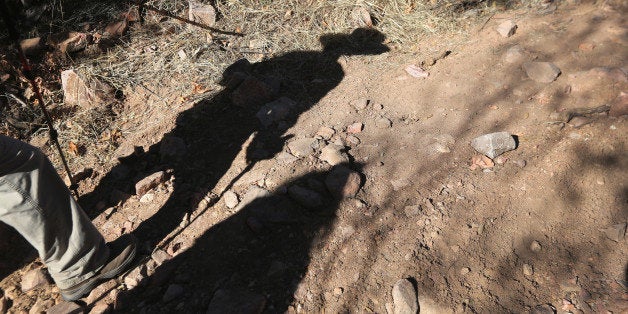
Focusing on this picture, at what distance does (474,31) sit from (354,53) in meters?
1.19

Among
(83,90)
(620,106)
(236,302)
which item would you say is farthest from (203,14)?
(620,106)

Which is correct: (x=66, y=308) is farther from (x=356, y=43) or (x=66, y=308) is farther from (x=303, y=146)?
(x=356, y=43)

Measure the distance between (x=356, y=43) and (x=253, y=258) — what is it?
109 inches

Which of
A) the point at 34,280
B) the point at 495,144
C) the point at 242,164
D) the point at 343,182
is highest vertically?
the point at 34,280

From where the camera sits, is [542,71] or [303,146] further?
[542,71]

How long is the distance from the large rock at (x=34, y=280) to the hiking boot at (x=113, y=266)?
29 centimetres

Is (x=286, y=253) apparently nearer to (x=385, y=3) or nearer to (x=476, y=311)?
(x=476, y=311)

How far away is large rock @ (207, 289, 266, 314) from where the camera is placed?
2395 millimetres

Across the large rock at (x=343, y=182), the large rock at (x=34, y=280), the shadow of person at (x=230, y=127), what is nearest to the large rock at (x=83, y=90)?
the shadow of person at (x=230, y=127)

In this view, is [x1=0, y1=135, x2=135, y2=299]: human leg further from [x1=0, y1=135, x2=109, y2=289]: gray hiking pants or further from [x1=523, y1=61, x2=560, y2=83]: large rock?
[x1=523, y1=61, x2=560, y2=83]: large rock

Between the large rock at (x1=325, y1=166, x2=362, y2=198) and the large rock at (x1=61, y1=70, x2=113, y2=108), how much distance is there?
2634mm

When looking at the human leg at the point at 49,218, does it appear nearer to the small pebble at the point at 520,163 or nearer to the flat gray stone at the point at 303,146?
the flat gray stone at the point at 303,146

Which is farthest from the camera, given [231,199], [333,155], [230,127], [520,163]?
[230,127]

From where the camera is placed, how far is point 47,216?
2328 millimetres
